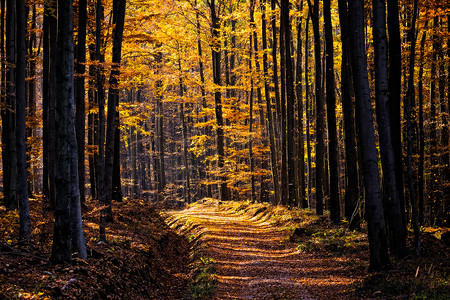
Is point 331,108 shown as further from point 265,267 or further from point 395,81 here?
point 265,267

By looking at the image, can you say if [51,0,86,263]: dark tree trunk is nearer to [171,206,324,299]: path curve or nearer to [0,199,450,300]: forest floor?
[0,199,450,300]: forest floor

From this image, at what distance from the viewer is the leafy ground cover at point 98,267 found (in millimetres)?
5859

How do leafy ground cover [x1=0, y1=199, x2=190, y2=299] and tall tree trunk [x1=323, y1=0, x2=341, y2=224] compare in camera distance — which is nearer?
leafy ground cover [x1=0, y1=199, x2=190, y2=299]

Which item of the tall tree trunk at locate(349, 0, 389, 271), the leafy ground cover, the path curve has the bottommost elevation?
the path curve

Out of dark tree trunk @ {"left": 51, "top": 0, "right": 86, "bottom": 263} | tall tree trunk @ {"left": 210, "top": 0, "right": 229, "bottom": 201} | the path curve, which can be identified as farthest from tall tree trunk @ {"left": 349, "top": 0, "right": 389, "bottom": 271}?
tall tree trunk @ {"left": 210, "top": 0, "right": 229, "bottom": 201}

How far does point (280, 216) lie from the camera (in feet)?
55.6

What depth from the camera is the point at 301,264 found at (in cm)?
1039

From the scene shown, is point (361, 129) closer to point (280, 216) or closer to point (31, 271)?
point (31, 271)

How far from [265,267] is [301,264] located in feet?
3.50

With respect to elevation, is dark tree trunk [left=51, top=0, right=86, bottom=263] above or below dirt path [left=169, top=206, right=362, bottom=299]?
above

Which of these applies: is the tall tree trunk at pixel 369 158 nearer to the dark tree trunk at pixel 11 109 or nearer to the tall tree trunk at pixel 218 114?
the dark tree trunk at pixel 11 109

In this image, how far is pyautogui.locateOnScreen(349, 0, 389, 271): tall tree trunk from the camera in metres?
7.88

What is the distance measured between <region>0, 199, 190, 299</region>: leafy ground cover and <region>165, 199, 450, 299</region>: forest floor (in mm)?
987

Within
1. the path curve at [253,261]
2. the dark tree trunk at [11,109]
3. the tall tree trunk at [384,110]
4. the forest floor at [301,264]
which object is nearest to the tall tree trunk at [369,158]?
the tall tree trunk at [384,110]
